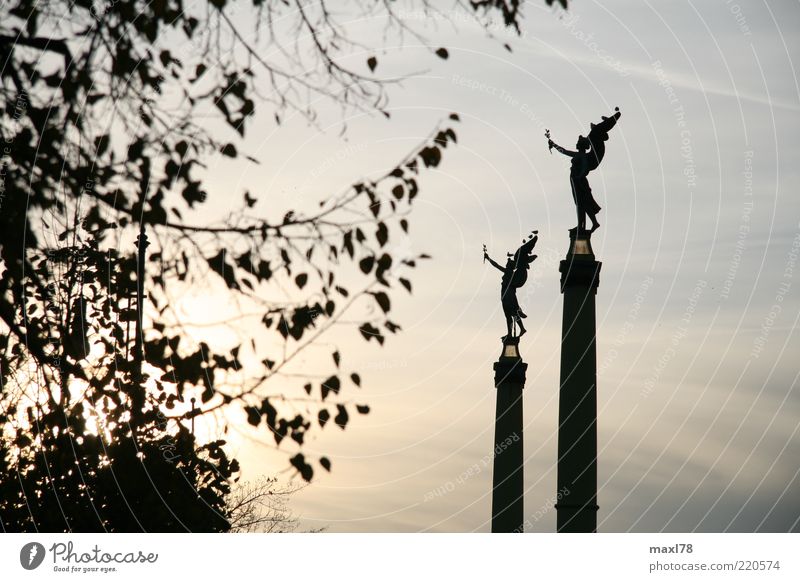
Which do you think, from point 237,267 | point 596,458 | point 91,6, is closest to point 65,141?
point 91,6

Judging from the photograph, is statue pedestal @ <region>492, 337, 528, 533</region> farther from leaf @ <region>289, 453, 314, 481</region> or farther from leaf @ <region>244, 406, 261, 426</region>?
leaf @ <region>289, 453, 314, 481</region>

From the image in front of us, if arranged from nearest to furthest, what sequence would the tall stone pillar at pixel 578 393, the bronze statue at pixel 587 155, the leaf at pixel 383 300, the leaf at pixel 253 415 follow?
the leaf at pixel 383 300 → the leaf at pixel 253 415 → the tall stone pillar at pixel 578 393 → the bronze statue at pixel 587 155

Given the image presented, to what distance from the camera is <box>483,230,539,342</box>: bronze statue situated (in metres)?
27.7

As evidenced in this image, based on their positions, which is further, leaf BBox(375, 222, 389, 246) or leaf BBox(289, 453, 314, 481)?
leaf BBox(375, 222, 389, 246)

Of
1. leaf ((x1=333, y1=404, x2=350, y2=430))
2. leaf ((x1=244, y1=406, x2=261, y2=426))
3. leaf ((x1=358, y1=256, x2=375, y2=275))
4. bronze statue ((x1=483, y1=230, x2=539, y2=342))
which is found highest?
bronze statue ((x1=483, y1=230, x2=539, y2=342))

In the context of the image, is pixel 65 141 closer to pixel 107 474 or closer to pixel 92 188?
pixel 92 188

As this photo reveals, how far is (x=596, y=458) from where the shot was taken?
64.4 feet

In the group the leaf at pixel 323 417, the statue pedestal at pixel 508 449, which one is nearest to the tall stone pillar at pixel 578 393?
the statue pedestal at pixel 508 449

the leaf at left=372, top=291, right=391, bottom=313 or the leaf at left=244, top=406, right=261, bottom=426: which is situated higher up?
the leaf at left=372, top=291, right=391, bottom=313

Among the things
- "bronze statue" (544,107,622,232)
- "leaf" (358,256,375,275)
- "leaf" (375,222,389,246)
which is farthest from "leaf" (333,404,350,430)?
"bronze statue" (544,107,622,232)

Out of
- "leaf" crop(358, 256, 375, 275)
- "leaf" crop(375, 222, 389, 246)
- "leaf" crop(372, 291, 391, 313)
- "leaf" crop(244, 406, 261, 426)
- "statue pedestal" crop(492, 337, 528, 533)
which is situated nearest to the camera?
"leaf" crop(372, 291, 391, 313)

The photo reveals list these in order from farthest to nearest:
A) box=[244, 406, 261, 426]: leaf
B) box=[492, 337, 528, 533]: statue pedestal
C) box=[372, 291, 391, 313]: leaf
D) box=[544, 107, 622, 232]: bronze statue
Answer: box=[492, 337, 528, 533]: statue pedestal, box=[544, 107, 622, 232]: bronze statue, box=[244, 406, 261, 426]: leaf, box=[372, 291, 391, 313]: leaf

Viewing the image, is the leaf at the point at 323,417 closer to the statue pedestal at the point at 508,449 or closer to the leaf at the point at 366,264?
the leaf at the point at 366,264

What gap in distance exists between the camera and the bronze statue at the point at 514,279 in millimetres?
27656
